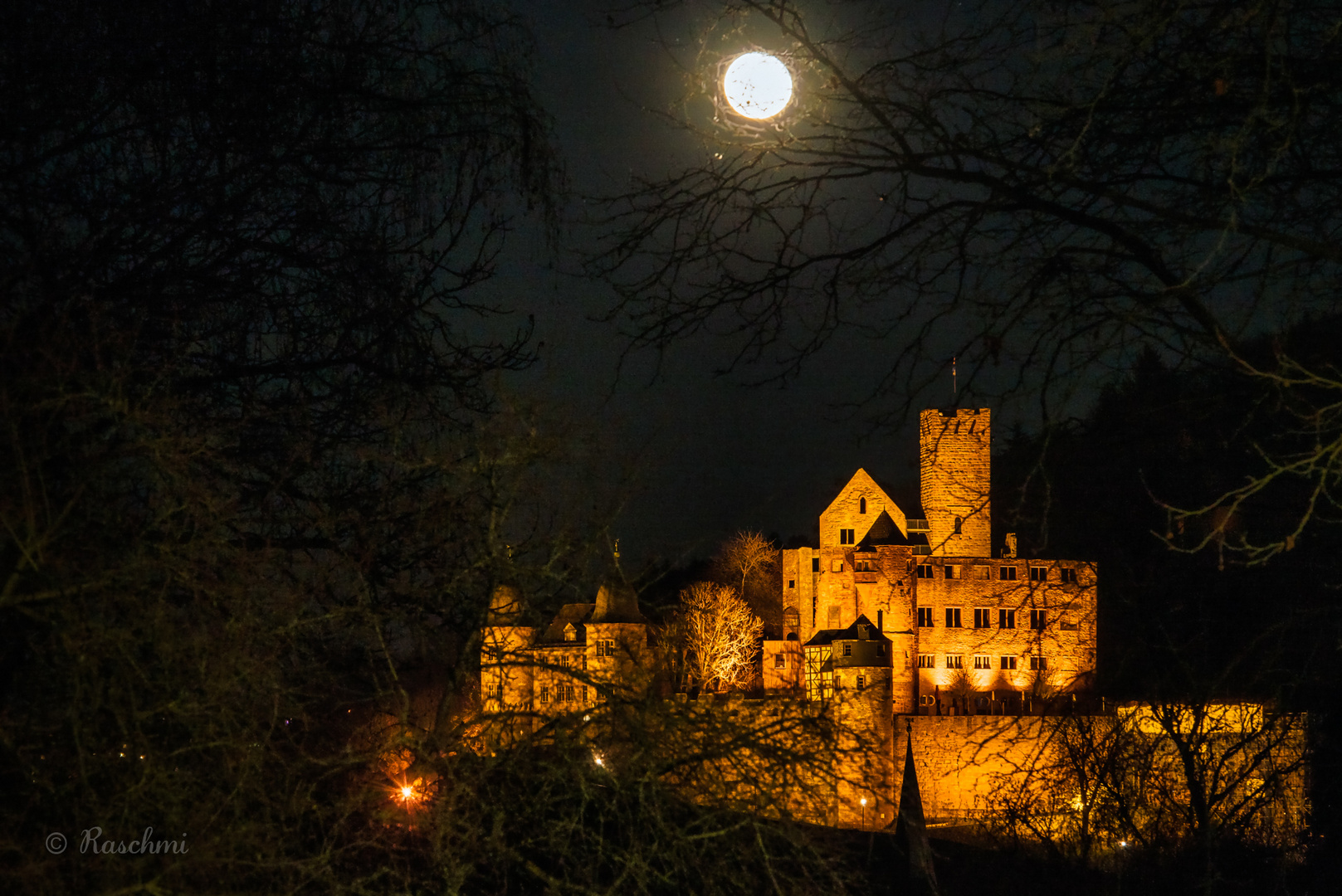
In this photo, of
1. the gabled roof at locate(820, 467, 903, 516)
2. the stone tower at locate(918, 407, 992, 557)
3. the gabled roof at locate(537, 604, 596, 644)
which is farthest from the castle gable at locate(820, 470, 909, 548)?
the gabled roof at locate(537, 604, 596, 644)

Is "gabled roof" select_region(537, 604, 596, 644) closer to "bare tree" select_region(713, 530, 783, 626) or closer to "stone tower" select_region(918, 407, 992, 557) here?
"stone tower" select_region(918, 407, 992, 557)

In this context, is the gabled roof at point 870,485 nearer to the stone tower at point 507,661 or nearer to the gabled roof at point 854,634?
the gabled roof at point 854,634

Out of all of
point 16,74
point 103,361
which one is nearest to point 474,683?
point 103,361

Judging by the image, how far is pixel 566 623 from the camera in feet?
13.7

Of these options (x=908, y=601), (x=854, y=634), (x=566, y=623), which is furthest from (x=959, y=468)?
(x=854, y=634)

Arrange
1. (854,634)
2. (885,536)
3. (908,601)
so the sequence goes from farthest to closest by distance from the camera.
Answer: (885,536) → (854,634) → (908,601)

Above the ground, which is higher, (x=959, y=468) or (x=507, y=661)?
(x=959, y=468)

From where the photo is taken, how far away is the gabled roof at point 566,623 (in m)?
4.02

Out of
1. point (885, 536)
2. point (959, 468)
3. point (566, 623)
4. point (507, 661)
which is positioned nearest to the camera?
point (507, 661)

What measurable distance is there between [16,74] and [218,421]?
1.17 m

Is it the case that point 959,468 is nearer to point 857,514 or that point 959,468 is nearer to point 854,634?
point 854,634

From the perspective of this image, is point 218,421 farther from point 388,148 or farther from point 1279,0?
point 1279,0

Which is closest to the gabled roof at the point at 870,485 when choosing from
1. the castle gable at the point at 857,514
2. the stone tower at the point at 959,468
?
the castle gable at the point at 857,514

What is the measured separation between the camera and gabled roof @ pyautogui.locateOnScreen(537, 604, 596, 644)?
4023 millimetres
